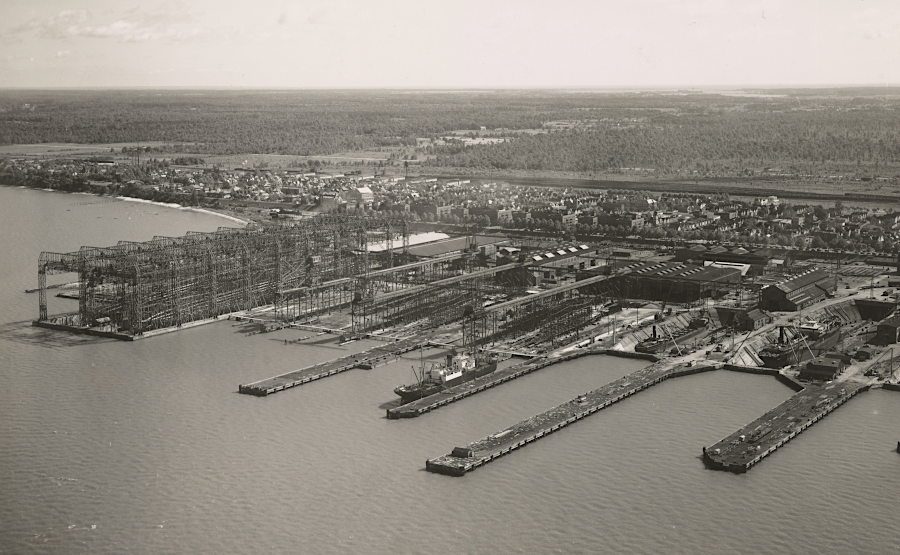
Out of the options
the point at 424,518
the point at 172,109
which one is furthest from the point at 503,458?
the point at 172,109

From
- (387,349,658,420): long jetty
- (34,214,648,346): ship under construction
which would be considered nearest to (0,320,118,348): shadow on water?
(34,214,648,346): ship under construction

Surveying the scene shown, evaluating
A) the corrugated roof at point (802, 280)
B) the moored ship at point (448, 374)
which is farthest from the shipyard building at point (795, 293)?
the moored ship at point (448, 374)

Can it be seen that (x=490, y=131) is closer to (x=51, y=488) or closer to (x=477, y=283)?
(x=477, y=283)

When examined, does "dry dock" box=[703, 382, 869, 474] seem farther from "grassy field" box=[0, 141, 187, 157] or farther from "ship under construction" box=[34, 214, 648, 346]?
"grassy field" box=[0, 141, 187, 157]

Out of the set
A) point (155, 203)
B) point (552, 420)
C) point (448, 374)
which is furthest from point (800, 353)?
point (155, 203)

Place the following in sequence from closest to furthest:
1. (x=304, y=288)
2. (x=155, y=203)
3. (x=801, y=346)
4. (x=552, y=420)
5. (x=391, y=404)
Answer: (x=552, y=420), (x=391, y=404), (x=801, y=346), (x=304, y=288), (x=155, y=203)

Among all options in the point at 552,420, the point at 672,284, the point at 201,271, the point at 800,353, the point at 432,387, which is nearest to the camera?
the point at 552,420

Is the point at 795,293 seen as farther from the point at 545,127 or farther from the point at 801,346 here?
the point at 545,127
